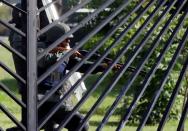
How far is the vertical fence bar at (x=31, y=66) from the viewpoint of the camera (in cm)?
189

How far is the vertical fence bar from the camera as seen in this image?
1894 mm

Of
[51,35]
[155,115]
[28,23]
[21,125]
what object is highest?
[28,23]

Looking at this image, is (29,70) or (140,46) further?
(140,46)

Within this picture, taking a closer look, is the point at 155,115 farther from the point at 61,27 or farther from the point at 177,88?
the point at 177,88

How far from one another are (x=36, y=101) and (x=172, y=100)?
0.59 meters

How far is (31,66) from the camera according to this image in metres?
1.91

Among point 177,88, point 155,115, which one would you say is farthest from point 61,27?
point 155,115

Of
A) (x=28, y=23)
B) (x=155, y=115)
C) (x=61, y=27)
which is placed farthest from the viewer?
(x=155, y=115)

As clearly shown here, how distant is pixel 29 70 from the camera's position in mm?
1907

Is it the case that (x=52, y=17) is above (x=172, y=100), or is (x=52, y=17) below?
below

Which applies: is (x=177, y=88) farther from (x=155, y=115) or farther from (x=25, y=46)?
(x=155, y=115)

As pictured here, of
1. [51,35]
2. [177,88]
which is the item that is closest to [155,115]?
[51,35]

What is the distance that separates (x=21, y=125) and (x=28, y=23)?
321 mm

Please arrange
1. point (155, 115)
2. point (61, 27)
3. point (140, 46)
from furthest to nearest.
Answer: point (155, 115), point (61, 27), point (140, 46)
